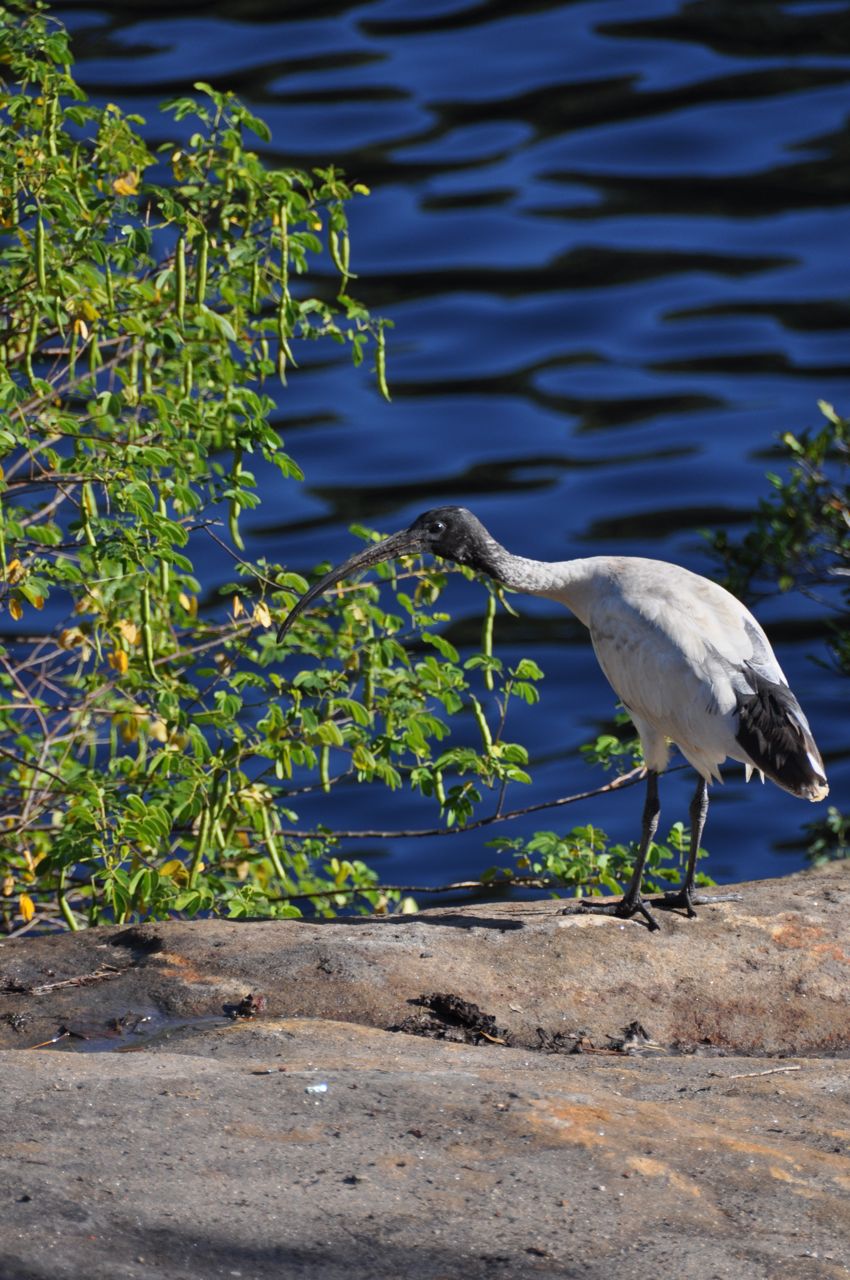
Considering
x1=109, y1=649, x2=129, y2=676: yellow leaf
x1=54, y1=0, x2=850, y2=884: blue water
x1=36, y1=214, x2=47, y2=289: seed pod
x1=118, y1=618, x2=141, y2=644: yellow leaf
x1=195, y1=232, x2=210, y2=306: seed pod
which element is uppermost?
x1=36, y1=214, x2=47, y2=289: seed pod

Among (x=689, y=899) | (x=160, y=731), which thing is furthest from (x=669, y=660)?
(x=160, y=731)

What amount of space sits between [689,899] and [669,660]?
872 mm

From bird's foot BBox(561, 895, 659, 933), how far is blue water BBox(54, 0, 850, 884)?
7847 mm

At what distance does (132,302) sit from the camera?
306 inches

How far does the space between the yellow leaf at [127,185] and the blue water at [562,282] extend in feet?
27.2

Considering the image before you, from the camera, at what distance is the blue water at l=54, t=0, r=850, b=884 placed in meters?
17.9

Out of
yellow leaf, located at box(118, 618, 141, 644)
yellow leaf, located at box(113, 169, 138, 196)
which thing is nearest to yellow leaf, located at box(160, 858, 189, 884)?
yellow leaf, located at box(118, 618, 141, 644)

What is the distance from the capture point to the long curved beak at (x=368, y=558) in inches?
306

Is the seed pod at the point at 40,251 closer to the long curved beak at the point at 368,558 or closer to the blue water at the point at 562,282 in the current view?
the long curved beak at the point at 368,558

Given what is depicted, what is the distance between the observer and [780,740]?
7086mm

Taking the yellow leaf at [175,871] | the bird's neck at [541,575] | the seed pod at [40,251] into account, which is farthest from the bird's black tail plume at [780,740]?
the seed pod at [40,251]

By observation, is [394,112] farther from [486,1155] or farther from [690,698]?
[486,1155]

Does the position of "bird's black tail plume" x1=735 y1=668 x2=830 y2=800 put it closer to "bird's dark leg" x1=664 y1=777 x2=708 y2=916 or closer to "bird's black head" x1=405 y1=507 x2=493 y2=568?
"bird's dark leg" x1=664 y1=777 x2=708 y2=916

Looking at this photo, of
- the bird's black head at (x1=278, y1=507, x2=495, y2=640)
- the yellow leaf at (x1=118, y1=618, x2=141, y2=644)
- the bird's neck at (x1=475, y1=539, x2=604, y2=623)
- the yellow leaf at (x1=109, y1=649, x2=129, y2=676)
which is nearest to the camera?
the yellow leaf at (x1=118, y1=618, x2=141, y2=644)
